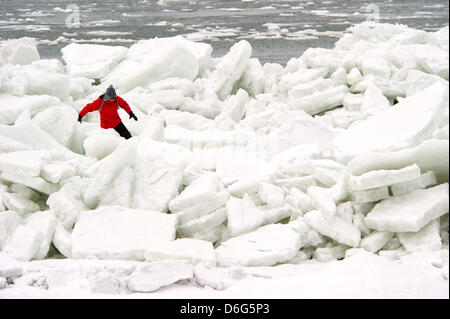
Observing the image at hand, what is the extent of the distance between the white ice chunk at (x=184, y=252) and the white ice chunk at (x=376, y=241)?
2.03ft

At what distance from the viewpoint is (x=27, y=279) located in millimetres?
1984

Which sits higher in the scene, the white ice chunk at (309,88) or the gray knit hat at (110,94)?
the gray knit hat at (110,94)

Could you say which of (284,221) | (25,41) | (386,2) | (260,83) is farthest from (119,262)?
(386,2)

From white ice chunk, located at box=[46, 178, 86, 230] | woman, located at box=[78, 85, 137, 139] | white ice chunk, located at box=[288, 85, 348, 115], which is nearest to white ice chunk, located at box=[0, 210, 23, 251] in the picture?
white ice chunk, located at box=[46, 178, 86, 230]

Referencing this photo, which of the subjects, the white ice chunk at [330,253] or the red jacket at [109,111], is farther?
the red jacket at [109,111]

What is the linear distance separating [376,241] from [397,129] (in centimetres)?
55

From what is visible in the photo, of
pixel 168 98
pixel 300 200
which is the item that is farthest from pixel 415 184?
pixel 168 98

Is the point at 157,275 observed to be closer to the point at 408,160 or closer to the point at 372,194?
the point at 372,194

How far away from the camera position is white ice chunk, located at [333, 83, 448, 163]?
2.21 meters

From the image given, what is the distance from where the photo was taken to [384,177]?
211cm

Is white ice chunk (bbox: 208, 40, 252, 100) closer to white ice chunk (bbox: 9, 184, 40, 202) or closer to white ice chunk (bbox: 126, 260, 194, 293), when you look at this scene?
white ice chunk (bbox: 9, 184, 40, 202)

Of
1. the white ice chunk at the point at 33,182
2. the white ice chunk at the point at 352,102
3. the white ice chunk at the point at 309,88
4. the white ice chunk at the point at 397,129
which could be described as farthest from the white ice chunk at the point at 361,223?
the white ice chunk at the point at 309,88

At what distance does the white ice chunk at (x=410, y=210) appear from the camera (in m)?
2.00

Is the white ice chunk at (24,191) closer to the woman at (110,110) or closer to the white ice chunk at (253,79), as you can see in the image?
the woman at (110,110)
